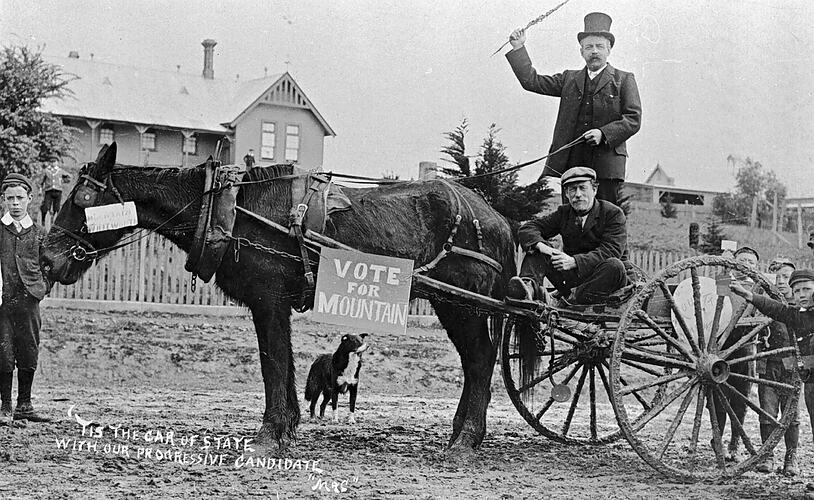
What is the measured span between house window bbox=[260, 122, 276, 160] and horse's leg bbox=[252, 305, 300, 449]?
18859mm

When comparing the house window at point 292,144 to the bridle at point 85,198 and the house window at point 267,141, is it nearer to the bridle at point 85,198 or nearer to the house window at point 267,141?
the house window at point 267,141

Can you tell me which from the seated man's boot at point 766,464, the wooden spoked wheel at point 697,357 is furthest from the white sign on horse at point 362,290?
the seated man's boot at point 766,464

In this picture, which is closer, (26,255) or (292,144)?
(26,255)

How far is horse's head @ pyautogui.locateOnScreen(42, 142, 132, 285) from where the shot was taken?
6094mm

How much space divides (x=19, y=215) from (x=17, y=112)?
27.7 feet

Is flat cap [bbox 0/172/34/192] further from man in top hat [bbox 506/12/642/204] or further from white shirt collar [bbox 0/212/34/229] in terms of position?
man in top hat [bbox 506/12/642/204]

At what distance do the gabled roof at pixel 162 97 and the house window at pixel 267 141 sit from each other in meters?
0.84

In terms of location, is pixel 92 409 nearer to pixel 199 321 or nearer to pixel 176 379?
pixel 176 379

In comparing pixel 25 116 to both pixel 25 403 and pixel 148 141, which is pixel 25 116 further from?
pixel 148 141

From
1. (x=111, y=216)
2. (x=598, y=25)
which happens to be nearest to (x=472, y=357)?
(x=598, y=25)

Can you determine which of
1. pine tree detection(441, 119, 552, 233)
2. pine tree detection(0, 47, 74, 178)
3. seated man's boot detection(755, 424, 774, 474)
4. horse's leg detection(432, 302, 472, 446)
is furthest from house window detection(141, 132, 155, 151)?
seated man's boot detection(755, 424, 774, 474)

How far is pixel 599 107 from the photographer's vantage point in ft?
22.1

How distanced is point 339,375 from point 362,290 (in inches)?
91.7

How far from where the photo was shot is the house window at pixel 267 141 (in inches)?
982
